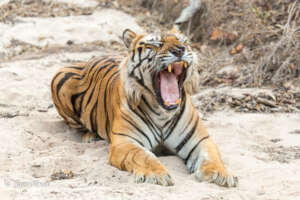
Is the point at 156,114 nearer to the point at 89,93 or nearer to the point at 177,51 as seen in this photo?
the point at 177,51

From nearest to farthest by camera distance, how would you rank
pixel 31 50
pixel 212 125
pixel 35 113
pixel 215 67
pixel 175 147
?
pixel 175 147 < pixel 212 125 < pixel 35 113 < pixel 215 67 < pixel 31 50

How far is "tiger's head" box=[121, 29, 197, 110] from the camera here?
3.66 metres

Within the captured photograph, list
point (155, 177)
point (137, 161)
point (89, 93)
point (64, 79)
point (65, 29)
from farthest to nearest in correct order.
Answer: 1. point (65, 29)
2. point (64, 79)
3. point (89, 93)
4. point (137, 161)
5. point (155, 177)

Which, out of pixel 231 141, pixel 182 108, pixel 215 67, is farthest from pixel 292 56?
pixel 182 108

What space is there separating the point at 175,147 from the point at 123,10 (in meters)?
6.89

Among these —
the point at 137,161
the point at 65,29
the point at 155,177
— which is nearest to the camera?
the point at 155,177

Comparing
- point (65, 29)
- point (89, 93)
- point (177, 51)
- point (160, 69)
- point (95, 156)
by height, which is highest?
point (177, 51)

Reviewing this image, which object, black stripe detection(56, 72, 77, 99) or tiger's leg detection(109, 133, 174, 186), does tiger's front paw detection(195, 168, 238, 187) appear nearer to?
tiger's leg detection(109, 133, 174, 186)

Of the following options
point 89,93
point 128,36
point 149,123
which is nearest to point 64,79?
point 89,93

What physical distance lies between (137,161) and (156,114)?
21.6 inches

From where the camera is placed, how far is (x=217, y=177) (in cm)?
345

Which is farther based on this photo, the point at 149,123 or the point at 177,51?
the point at 149,123

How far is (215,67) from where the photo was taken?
7.11 meters

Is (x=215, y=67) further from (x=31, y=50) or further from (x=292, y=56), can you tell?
(x=31, y=50)
